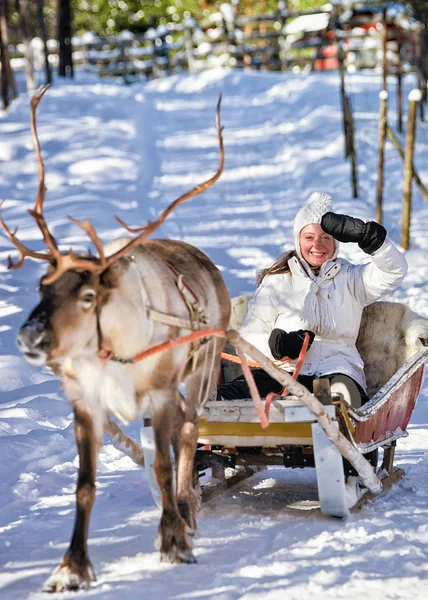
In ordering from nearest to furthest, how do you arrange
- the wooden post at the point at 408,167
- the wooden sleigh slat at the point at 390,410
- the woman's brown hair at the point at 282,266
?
the wooden sleigh slat at the point at 390,410 < the woman's brown hair at the point at 282,266 < the wooden post at the point at 408,167

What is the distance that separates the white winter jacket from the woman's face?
0.04m

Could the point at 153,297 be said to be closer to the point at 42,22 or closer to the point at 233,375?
the point at 233,375

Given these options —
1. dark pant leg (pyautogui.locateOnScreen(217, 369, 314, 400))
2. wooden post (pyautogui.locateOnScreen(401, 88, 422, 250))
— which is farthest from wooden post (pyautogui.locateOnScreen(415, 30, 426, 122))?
dark pant leg (pyautogui.locateOnScreen(217, 369, 314, 400))

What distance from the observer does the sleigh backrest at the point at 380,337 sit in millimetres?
5009

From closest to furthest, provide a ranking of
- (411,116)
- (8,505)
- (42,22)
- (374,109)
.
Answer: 1. (8,505)
2. (411,116)
3. (374,109)
4. (42,22)

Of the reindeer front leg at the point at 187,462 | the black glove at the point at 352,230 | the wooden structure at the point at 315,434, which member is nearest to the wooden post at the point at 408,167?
the wooden structure at the point at 315,434

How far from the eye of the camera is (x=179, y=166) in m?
15.7

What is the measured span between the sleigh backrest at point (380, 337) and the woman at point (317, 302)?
297 millimetres

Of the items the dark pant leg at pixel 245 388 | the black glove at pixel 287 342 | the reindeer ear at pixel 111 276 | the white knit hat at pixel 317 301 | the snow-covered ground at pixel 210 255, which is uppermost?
the reindeer ear at pixel 111 276

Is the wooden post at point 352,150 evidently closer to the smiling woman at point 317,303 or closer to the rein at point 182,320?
the smiling woman at point 317,303

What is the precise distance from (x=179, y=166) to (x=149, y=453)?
11893 millimetres

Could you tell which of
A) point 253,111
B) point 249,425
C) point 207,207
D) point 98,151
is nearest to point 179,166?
point 98,151

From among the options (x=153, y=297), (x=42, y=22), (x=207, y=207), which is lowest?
(x=207, y=207)

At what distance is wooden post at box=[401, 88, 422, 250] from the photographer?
1005 centimetres
